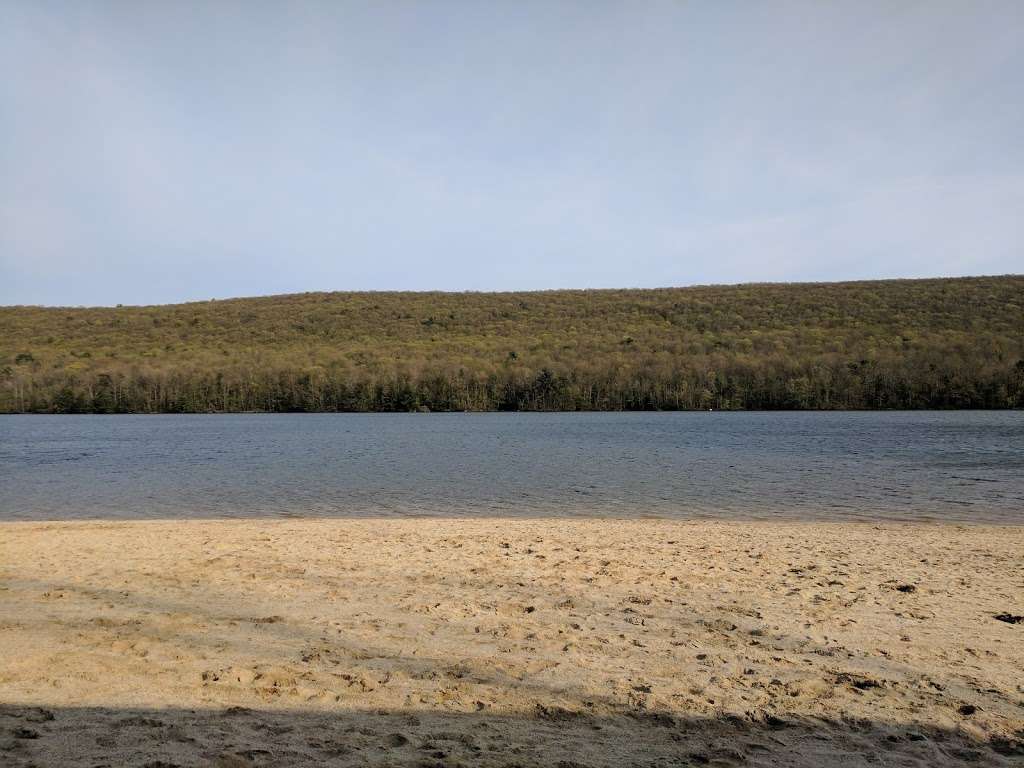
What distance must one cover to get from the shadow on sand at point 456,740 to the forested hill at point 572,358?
179ft

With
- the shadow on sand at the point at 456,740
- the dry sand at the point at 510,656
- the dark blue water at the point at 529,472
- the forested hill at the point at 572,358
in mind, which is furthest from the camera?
the forested hill at the point at 572,358

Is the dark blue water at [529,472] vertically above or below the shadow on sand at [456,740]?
below

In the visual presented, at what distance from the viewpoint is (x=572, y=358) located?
205 feet

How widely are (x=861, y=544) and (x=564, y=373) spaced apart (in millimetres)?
49455

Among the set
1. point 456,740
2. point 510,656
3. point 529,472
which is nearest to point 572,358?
point 529,472

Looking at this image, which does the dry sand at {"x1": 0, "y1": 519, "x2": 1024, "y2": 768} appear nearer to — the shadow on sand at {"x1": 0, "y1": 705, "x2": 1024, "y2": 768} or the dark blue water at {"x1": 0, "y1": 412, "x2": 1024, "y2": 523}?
the shadow on sand at {"x1": 0, "y1": 705, "x2": 1024, "y2": 768}

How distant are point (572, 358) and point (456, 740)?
58859mm

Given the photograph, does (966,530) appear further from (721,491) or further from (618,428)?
(618,428)

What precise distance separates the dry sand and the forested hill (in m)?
49.4

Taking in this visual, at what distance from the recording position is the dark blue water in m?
15.3

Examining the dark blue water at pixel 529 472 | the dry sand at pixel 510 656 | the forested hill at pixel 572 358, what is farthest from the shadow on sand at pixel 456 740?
the forested hill at pixel 572 358

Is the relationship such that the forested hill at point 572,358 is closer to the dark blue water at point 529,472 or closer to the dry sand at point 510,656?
the dark blue water at point 529,472

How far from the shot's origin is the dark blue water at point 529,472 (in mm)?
15320

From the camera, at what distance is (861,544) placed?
10.6 m
